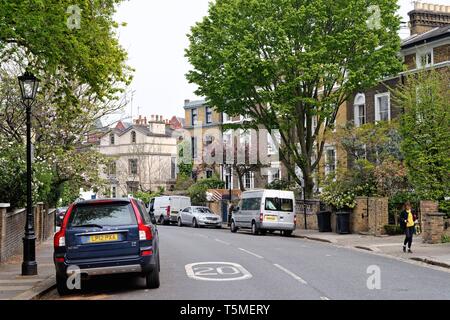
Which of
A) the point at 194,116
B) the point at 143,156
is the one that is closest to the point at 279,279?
the point at 194,116

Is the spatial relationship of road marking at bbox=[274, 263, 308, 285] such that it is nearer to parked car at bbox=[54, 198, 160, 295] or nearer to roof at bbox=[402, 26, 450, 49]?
parked car at bbox=[54, 198, 160, 295]

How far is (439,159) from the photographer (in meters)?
24.0

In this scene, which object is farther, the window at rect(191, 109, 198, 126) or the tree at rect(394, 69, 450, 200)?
the window at rect(191, 109, 198, 126)

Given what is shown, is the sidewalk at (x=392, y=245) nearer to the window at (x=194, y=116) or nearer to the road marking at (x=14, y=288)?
the road marking at (x=14, y=288)

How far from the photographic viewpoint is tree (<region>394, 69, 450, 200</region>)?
79.0 ft

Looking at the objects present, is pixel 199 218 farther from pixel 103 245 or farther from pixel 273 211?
pixel 103 245

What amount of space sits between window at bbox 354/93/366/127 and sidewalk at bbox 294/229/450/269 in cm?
1086

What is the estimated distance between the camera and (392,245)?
80.8 feet

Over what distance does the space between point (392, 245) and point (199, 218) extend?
21553mm

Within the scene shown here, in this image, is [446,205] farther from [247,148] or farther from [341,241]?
[247,148]

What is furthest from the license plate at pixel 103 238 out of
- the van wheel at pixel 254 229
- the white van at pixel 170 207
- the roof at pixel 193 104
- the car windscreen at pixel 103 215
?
the roof at pixel 193 104

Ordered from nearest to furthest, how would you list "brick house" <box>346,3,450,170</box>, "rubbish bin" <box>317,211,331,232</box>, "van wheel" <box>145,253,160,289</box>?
"van wheel" <box>145,253,160,289</box>
"rubbish bin" <box>317,211,331,232</box>
"brick house" <box>346,3,450,170</box>

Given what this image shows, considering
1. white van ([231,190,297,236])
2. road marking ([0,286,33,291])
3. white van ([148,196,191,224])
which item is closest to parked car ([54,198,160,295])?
road marking ([0,286,33,291])

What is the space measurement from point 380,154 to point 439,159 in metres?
7.81
